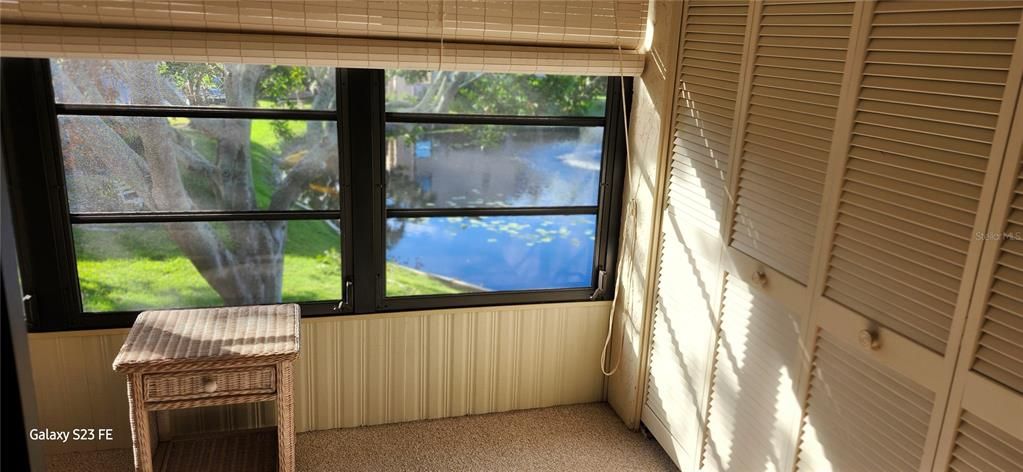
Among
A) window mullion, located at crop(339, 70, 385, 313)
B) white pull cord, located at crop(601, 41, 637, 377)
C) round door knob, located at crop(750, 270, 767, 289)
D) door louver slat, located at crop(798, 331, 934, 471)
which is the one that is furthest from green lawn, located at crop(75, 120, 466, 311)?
door louver slat, located at crop(798, 331, 934, 471)

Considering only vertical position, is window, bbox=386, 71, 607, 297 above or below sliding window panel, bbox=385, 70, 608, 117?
below

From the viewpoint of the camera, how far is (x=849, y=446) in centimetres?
182

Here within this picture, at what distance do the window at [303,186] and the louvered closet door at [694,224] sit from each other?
41 cm

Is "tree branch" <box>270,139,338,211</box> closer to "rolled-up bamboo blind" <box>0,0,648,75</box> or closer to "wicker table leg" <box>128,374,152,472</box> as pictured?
"rolled-up bamboo blind" <box>0,0,648,75</box>

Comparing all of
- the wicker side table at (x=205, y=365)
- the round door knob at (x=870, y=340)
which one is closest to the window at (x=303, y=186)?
the wicker side table at (x=205, y=365)

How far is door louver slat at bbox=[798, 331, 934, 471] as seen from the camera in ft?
5.40

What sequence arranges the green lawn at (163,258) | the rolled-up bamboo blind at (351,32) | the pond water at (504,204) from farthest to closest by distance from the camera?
the pond water at (504,204) < the green lawn at (163,258) < the rolled-up bamboo blind at (351,32)

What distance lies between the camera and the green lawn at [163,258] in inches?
102

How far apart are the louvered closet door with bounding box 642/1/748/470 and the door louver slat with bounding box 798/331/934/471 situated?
0.50 meters

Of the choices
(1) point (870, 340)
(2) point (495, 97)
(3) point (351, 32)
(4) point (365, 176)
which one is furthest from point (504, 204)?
(1) point (870, 340)

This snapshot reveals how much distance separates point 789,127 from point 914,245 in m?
0.51

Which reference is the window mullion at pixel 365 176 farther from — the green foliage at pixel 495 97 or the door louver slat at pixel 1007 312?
the door louver slat at pixel 1007 312

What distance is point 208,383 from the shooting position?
2.30 metres

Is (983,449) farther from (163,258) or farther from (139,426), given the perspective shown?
(163,258)
